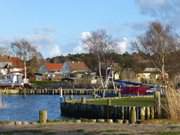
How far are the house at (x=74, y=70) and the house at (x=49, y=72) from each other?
104 inches

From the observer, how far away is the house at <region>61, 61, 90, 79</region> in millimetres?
178550

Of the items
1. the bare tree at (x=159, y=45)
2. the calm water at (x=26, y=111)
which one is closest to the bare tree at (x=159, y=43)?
the bare tree at (x=159, y=45)

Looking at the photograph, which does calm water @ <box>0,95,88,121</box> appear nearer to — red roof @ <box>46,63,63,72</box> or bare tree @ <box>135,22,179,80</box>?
bare tree @ <box>135,22,179,80</box>

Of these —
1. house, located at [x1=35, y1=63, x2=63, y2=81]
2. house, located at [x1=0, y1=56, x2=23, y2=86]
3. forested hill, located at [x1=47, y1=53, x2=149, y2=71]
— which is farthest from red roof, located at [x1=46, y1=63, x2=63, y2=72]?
house, located at [x1=0, y1=56, x2=23, y2=86]

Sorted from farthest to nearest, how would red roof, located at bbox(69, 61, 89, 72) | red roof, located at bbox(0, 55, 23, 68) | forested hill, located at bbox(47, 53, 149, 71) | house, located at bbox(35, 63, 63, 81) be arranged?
red roof, located at bbox(69, 61, 89, 72), house, located at bbox(35, 63, 63, 81), red roof, located at bbox(0, 55, 23, 68), forested hill, located at bbox(47, 53, 149, 71)

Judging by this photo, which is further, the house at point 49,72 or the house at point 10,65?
the house at point 49,72

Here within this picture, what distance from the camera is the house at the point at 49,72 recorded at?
17682 centimetres

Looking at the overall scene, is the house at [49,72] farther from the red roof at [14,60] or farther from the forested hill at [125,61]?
the forested hill at [125,61]

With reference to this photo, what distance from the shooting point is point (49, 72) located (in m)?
186

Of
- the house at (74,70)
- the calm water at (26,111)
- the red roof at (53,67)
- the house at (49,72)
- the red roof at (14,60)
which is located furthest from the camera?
the red roof at (53,67)

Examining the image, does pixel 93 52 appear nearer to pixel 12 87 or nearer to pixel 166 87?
pixel 12 87

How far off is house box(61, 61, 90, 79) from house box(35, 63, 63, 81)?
2.64 m

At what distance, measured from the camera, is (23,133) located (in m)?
21.9

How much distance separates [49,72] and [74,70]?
923 centimetres
